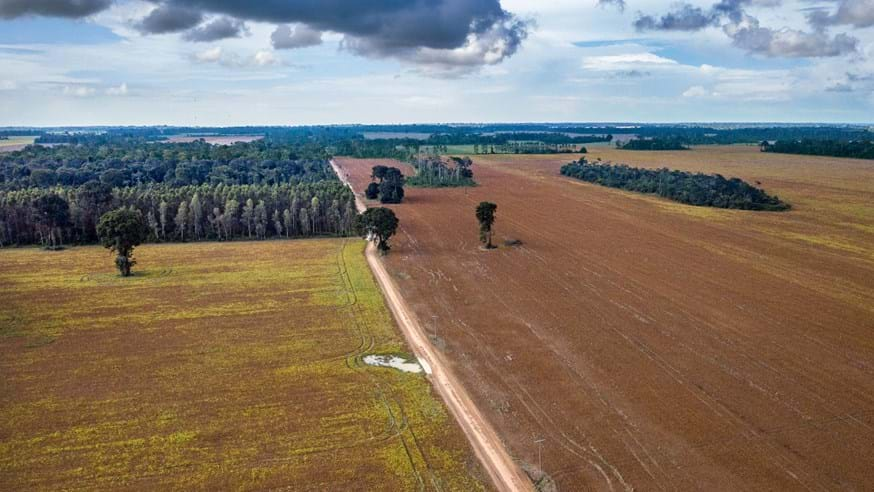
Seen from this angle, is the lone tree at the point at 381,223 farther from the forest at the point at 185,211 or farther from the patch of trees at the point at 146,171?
the patch of trees at the point at 146,171

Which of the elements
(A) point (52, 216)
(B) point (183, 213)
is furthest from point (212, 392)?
(A) point (52, 216)

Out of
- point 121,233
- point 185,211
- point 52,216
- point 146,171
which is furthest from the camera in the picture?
point 146,171

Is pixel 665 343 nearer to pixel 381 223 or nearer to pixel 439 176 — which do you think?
pixel 381 223

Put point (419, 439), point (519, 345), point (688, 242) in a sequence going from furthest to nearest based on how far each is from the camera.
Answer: point (688, 242), point (519, 345), point (419, 439)

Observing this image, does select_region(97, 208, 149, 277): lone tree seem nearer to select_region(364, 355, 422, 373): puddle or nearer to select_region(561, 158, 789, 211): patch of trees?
select_region(364, 355, 422, 373): puddle

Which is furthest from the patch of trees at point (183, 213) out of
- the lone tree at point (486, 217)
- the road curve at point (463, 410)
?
the road curve at point (463, 410)

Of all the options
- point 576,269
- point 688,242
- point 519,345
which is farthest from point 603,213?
point 519,345

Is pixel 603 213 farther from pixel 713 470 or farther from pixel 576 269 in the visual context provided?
pixel 713 470
